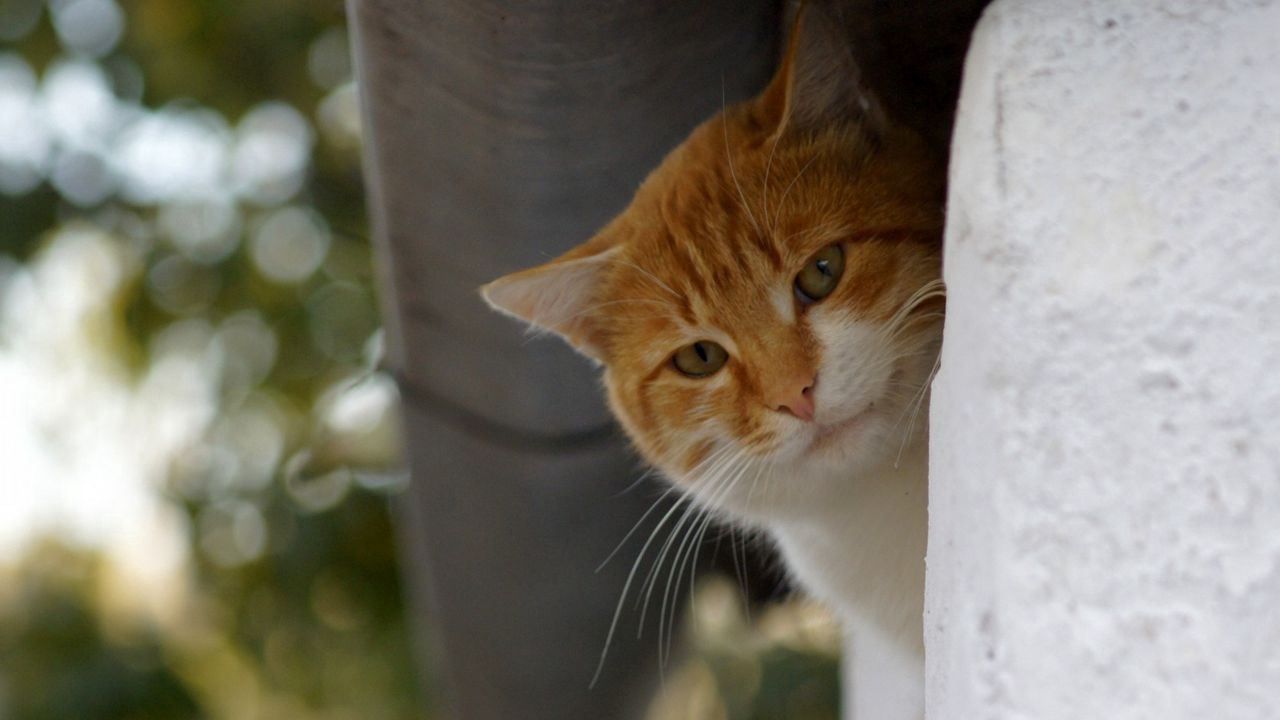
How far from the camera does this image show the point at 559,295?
171 cm

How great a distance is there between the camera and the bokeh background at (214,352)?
3.53 metres

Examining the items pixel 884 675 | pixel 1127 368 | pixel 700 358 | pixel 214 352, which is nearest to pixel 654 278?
pixel 700 358

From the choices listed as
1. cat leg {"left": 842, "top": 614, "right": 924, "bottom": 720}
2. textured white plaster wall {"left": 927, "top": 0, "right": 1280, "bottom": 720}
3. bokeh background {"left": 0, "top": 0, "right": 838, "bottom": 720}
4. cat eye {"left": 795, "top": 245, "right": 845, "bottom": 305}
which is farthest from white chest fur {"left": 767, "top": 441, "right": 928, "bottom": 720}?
bokeh background {"left": 0, "top": 0, "right": 838, "bottom": 720}

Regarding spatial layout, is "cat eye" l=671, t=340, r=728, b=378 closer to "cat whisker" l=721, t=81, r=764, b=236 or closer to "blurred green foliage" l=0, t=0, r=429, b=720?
"cat whisker" l=721, t=81, r=764, b=236

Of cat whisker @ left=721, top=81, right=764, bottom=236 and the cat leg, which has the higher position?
cat whisker @ left=721, top=81, right=764, bottom=236

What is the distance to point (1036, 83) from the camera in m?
0.88

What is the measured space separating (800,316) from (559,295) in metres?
0.34

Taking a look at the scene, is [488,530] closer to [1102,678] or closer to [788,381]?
[788,381]

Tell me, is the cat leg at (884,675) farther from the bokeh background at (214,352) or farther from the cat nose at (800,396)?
the bokeh background at (214,352)

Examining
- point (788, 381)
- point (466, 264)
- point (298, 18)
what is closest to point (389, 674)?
point (298, 18)

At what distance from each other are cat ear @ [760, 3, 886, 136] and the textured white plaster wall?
589 mm

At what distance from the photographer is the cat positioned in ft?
4.88

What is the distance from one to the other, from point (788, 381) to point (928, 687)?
0.54m

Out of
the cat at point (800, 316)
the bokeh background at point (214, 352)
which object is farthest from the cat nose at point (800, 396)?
Answer: the bokeh background at point (214, 352)
